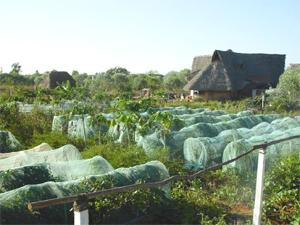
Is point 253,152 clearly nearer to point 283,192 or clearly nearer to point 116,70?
point 283,192

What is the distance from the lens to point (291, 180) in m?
4.65

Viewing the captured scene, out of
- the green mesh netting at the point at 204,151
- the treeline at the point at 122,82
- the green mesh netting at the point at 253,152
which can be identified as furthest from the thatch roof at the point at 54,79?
the green mesh netting at the point at 253,152

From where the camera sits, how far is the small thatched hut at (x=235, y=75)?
26000 millimetres

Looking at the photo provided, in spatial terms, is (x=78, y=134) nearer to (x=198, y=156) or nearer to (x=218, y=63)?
(x=198, y=156)

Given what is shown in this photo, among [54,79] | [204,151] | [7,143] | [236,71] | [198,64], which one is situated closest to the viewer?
[204,151]

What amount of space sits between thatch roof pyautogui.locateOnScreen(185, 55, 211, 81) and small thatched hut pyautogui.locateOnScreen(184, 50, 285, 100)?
2.73 m

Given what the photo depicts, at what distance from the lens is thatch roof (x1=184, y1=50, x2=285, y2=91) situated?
25.9 metres

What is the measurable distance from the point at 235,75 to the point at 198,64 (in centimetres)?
649

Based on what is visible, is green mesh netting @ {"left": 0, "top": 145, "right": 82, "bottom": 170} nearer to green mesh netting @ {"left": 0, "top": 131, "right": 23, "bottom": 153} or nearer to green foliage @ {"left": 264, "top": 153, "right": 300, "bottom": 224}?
green mesh netting @ {"left": 0, "top": 131, "right": 23, "bottom": 153}

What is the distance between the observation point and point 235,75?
27031 millimetres

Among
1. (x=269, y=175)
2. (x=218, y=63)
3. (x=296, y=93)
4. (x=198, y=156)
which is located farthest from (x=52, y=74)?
(x=269, y=175)

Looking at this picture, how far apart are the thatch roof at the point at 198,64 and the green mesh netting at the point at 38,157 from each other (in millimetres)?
27144

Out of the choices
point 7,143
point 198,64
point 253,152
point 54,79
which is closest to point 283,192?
point 253,152

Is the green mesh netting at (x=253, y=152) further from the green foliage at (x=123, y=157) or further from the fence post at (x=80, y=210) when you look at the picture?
the fence post at (x=80, y=210)
